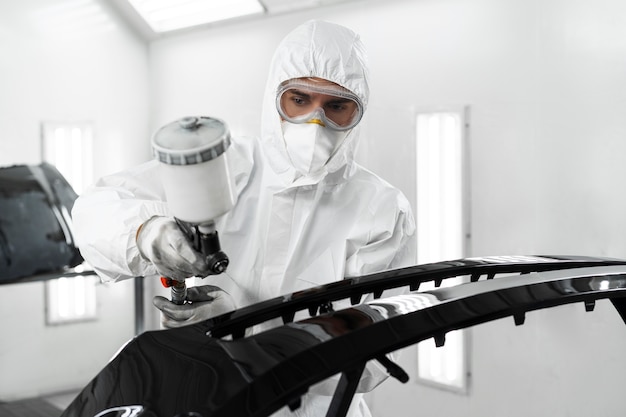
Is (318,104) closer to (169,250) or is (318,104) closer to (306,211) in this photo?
(306,211)

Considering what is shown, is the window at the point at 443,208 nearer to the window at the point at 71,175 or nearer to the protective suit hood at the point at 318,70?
the protective suit hood at the point at 318,70

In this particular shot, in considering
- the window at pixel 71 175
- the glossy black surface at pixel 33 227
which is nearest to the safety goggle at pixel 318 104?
the glossy black surface at pixel 33 227

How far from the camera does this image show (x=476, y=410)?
78.4 inches

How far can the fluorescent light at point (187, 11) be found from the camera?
2721 millimetres

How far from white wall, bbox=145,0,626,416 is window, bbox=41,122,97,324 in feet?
5.41

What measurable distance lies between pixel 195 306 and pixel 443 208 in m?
1.22

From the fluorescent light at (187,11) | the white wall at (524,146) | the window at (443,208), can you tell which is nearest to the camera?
the white wall at (524,146)

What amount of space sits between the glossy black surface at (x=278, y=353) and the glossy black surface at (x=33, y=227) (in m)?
1.83

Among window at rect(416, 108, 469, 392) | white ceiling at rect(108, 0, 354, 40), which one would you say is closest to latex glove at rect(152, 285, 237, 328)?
window at rect(416, 108, 469, 392)

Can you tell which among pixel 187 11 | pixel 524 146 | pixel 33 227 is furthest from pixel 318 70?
pixel 187 11

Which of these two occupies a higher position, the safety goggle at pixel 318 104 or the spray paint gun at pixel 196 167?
the safety goggle at pixel 318 104

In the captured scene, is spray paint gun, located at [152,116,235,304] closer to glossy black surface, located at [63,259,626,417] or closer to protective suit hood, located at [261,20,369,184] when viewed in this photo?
glossy black surface, located at [63,259,626,417]

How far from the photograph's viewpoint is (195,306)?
1.07 metres

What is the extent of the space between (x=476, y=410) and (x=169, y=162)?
1.64 m
